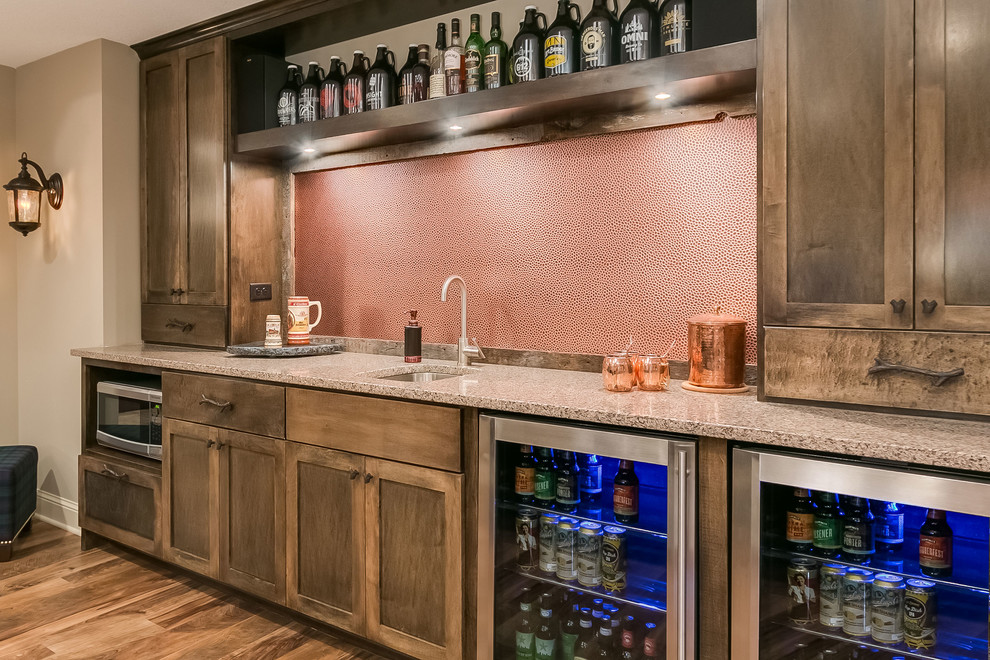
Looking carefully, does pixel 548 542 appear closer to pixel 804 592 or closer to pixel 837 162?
pixel 804 592

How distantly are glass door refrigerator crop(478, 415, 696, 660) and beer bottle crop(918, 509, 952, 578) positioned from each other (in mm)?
487

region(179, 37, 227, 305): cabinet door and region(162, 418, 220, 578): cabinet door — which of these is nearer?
region(162, 418, 220, 578): cabinet door

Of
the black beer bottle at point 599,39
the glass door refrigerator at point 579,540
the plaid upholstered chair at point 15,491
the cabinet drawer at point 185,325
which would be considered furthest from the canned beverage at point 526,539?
the plaid upholstered chair at point 15,491

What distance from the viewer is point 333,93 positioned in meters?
3.02

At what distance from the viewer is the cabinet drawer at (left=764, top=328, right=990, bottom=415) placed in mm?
1552

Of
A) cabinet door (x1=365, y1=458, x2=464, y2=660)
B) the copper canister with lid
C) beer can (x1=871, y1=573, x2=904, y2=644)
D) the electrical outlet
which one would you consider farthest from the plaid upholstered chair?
beer can (x1=871, y1=573, x2=904, y2=644)

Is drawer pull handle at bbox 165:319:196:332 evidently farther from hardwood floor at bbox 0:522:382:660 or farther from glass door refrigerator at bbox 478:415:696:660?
glass door refrigerator at bbox 478:415:696:660

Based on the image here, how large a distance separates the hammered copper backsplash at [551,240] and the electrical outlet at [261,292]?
0.22 metres

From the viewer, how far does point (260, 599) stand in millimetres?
2666

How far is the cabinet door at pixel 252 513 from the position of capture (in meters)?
2.49

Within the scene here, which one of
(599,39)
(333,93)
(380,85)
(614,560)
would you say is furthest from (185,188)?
(614,560)

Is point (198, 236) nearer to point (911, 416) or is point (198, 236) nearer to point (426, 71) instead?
point (426, 71)

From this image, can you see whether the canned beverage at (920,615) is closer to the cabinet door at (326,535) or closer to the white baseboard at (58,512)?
the cabinet door at (326,535)

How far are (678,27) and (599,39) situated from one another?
27cm
